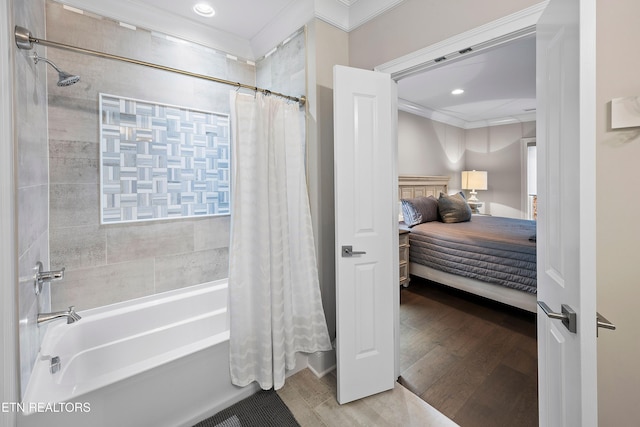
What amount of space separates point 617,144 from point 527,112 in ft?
16.3

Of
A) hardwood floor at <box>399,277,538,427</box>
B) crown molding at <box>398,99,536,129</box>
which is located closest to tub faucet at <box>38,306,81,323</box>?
hardwood floor at <box>399,277,538,427</box>

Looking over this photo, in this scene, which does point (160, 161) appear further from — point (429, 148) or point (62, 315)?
point (429, 148)

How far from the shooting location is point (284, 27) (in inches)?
82.7

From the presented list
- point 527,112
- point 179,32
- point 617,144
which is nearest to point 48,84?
point 179,32

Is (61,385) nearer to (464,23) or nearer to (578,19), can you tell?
(578,19)

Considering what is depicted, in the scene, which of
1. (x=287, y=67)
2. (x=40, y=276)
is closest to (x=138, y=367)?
(x=40, y=276)

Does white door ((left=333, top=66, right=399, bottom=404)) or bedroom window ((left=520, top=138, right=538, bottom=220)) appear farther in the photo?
bedroom window ((left=520, top=138, right=538, bottom=220))

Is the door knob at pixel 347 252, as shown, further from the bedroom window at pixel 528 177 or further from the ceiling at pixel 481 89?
the bedroom window at pixel 528 177

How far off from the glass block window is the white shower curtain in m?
0.78

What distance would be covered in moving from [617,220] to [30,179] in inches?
100

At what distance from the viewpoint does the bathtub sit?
1213 millimetres

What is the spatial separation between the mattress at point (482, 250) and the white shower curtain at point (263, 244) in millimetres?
2028

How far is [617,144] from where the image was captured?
39.8 inches

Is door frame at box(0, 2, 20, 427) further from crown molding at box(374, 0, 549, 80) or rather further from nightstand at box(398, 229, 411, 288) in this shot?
nightstand at box(398, 229, 411, 288)
